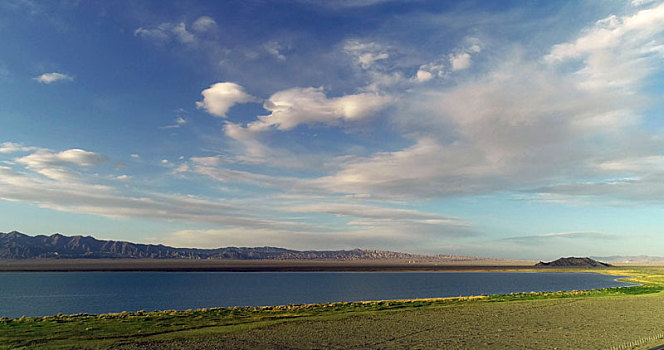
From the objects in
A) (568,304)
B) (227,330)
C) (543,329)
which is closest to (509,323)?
(543,329)

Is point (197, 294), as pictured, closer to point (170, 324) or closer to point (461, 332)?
point (170, 324)

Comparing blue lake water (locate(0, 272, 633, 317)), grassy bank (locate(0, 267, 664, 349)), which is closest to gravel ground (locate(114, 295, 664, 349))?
grassy bank (locate(0, 267, 664, 349))

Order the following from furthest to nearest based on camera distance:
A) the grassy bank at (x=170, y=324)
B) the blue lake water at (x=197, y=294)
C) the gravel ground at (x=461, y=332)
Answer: the blue lake water at (x=197, y=294) < the grassy bank at (x=170, y=324) < the gravel ground at (x=461, y=332)

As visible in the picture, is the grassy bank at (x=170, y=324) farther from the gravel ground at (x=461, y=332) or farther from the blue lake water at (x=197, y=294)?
the blue lake water at (x=197, y=294)

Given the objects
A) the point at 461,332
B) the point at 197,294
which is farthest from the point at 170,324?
the point at 197,294

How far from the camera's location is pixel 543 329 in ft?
127

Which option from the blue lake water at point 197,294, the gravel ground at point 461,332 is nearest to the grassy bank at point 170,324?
the gravel ground at point 461,332

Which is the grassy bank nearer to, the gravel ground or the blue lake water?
the gravel ground

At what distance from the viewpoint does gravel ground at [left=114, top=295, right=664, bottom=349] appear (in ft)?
102

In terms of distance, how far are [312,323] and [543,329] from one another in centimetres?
2229

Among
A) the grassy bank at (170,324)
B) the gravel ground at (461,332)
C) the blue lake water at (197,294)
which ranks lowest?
the blue lake water at (197,294)

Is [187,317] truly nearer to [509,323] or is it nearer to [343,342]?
[343,342]

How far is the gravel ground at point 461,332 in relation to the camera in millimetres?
31062

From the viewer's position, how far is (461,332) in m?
36.6
